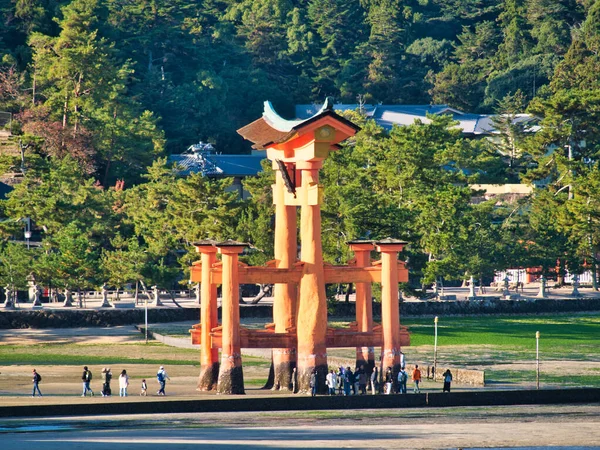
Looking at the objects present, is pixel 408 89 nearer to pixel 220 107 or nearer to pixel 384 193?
pixel 220 107

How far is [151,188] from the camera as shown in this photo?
9081cm

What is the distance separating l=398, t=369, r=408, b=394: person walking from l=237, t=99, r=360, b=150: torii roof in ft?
29.3

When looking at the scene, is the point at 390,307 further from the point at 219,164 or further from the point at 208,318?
the point at 219,164

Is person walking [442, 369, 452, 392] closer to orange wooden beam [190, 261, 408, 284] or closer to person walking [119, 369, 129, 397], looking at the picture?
orange wooden beam [190, 261, 408, 284]

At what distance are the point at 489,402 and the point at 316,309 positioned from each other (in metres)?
6.96

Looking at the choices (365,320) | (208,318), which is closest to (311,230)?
(365,320)

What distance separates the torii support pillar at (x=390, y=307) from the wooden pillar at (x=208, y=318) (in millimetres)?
6117

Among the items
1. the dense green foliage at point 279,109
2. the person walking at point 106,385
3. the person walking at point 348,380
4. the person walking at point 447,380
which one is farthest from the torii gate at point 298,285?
the dense green foliage at point 279,109

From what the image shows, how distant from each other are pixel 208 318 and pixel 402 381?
7383mm

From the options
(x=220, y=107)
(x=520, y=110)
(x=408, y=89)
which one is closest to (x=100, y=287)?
(x=220, y=107)

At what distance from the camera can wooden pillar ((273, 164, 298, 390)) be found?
54406 mm

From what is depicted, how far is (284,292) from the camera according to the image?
5500 centimetres

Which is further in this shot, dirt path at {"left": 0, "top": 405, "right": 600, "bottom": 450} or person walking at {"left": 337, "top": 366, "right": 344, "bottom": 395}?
person walking at {"left": 337, "top": 366, "right": 344, "bottom": 395}

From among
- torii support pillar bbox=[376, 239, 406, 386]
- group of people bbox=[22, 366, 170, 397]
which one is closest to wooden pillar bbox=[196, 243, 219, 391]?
group of people bbox=[22, 366, 170, 397]
